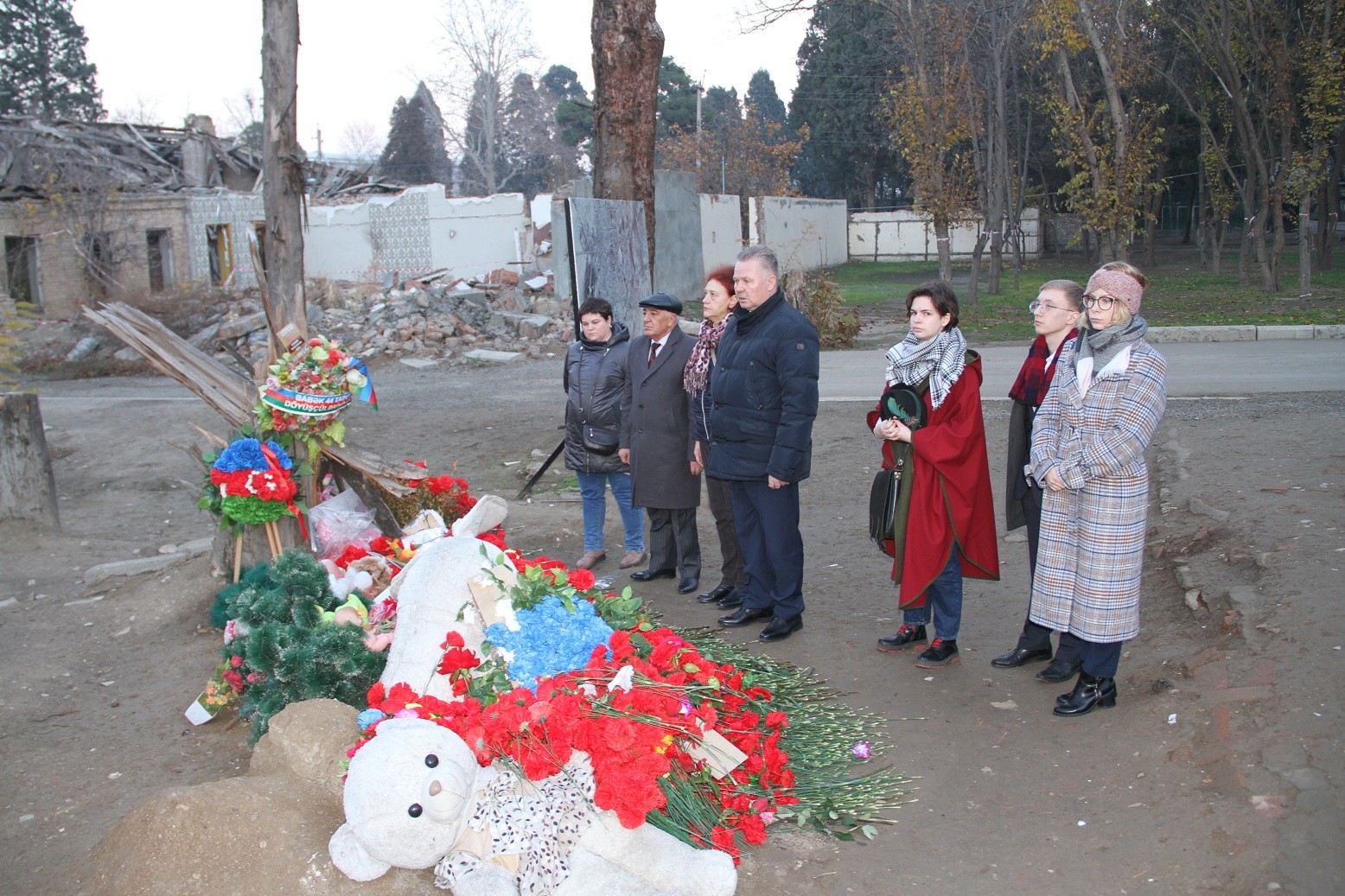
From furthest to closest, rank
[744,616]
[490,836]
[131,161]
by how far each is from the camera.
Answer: [131,161]
[744,616]
[490,836]

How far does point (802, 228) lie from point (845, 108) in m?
13.4

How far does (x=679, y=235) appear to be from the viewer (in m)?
24.7

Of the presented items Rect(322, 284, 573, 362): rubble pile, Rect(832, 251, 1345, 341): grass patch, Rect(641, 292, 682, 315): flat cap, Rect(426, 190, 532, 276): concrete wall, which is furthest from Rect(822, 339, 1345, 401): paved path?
Rect(426, 190, 532, 276): concrete wall

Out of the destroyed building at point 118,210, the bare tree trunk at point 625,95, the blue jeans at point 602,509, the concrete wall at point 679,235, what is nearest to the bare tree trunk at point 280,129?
the bare tree trunk at point 625,95

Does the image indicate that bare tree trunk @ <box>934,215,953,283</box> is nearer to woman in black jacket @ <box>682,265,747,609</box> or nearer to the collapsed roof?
the collapsed roof

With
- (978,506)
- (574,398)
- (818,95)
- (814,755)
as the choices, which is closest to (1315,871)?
(814,755)

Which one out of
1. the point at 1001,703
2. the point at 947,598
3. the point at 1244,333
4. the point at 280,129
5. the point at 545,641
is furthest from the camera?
the point at 1244,333

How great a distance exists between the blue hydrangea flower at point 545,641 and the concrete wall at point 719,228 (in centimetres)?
2382

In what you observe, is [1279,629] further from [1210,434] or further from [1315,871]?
[1210,434]

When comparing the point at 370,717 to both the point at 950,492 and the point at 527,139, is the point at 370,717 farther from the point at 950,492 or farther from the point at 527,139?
the point at 527,139

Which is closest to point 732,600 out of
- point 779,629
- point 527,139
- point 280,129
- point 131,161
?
point 779,629

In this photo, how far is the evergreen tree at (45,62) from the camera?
43.6m

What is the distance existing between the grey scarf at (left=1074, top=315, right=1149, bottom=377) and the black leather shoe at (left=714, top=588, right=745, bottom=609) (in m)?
2.48

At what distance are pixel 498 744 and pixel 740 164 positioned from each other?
131 ft
